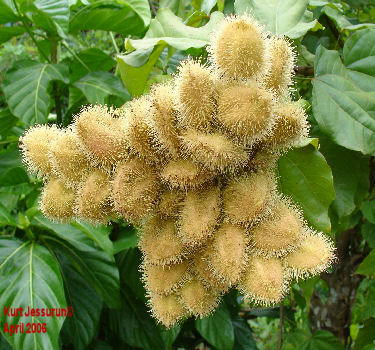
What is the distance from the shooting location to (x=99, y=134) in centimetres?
62

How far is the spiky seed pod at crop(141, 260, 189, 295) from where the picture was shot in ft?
2.21

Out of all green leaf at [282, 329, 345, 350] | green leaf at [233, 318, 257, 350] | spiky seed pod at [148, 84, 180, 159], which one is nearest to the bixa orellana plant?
spiky seed pod at [148, 84, 180, 159]

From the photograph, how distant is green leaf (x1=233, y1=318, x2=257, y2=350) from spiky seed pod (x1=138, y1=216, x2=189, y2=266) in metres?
1.25

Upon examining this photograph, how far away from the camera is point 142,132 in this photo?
60 centimetres

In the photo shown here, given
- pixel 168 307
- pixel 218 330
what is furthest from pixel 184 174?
pixel 218 330

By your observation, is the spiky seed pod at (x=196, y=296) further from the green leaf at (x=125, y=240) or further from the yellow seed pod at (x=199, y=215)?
the green leaf at (x=125, y=240)

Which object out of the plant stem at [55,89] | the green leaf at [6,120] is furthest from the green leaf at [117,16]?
the green leaf at [6,120]

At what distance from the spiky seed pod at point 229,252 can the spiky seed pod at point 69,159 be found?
0.78 ft

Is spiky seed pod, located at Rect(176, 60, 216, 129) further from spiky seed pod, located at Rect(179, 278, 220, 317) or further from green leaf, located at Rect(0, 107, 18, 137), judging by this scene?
green leaf, located at Rect(0, 107, 18, 137)

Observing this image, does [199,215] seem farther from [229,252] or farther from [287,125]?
[287,125]

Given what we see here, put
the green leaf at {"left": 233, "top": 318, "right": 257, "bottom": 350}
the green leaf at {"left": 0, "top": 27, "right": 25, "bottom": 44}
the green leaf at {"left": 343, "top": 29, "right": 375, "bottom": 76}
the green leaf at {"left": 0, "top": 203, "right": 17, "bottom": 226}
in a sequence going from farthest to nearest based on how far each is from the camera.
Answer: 1. the green leaf at {"left": 233, "top": 318, "right": 257, "bottom": 350}
2. the green leaf at {"left": 0, "top": 27, "right": 25, "bottom": 44}
3. the green leaf at {"left": 0, "top": 203, "right": 17, "bottom": 226}
4. the green leaf at {"left": 343, "top": 29, "right": 375, "bottom": 76}

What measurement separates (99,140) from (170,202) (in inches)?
5.4

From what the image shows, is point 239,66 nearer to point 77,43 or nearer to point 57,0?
point 57,0

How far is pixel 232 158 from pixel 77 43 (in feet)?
7.88
